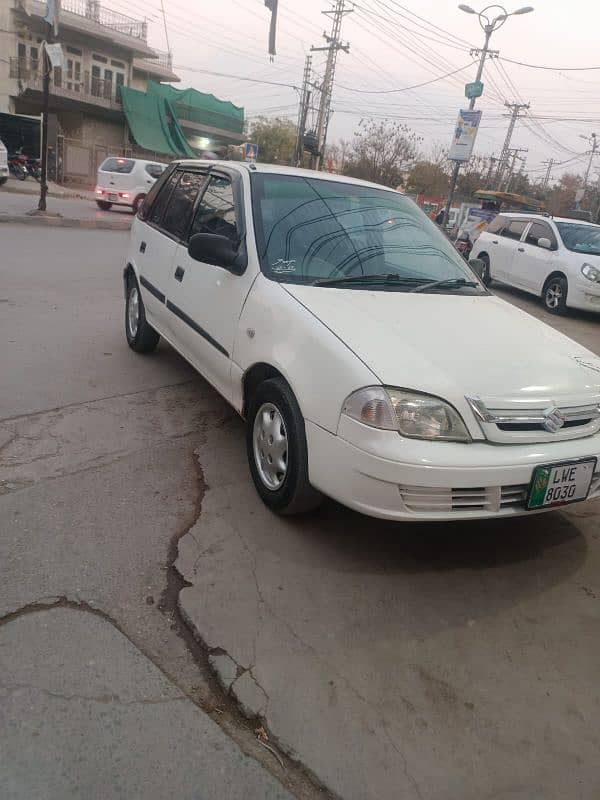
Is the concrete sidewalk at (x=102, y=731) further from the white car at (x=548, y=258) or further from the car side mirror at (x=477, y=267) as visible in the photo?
the white car at (x=548, y=258)

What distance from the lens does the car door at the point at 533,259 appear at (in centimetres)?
1102

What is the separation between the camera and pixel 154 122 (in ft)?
111

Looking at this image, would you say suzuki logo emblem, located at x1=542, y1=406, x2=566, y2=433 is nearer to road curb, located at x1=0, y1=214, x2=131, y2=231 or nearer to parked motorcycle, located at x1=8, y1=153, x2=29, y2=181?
road curb, located at x1=0, y1=214, x2=131, y2=231

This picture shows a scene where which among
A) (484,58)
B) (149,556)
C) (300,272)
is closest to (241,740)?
(149,556)

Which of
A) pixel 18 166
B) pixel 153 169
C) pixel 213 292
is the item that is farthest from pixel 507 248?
pixel 18 166

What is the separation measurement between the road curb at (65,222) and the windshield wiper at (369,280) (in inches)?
472

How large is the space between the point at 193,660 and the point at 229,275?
2.11 meters

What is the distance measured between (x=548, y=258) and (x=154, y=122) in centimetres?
2896

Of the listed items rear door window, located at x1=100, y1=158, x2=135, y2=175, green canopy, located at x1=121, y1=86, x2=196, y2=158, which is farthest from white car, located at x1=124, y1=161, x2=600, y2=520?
green canopy, located at x1=121, y1=86, x2=196, y2=158

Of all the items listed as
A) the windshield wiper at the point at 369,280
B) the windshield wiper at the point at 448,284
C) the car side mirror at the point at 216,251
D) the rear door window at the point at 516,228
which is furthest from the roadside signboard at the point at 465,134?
the car side mirror at the point at 216,251

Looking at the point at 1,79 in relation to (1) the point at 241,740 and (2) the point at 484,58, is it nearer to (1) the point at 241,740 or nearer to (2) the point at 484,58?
(2) the point at 484,58

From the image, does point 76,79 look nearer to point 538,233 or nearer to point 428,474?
point 538,233

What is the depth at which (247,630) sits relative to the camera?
2.39 m

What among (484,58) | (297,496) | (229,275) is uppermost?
(484,58)
